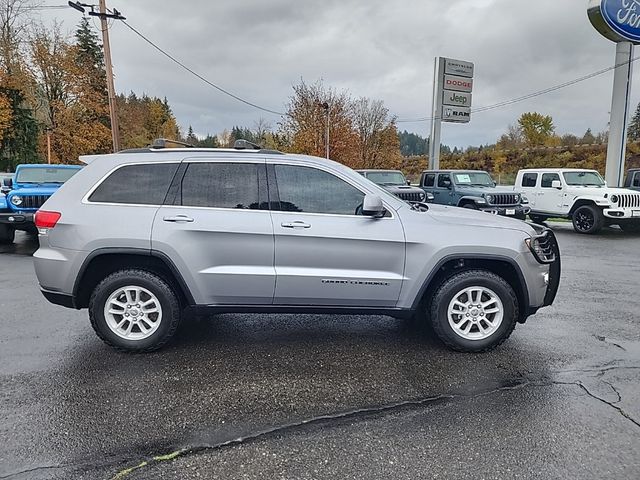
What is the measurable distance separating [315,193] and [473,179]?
12.4 m

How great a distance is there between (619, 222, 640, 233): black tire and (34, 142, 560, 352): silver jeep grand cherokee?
12.5m

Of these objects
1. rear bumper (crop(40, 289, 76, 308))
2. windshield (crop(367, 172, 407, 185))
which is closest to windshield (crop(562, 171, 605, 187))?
windshield (crop(367, 172, 407, 185))

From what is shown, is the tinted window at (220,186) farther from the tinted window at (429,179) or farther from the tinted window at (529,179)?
the tinted window at (529,179)

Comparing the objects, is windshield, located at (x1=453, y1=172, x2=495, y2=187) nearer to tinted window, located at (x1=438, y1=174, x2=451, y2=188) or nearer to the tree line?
tinted window, located at (x1=438, y1=174, x2=451, y2=188)

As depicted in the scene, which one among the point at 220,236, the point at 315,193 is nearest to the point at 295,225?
the point at 315,193

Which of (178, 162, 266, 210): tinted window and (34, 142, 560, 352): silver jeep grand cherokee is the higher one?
(178, 162, 266, 210): tinted window

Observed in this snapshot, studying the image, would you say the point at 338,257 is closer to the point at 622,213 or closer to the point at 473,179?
the point at 622,213

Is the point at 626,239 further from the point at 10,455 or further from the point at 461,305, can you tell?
the point at 10,455

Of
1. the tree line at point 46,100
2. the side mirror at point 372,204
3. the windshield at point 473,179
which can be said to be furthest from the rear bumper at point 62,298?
the tree line at point 46,100

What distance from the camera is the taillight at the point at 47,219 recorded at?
3852mm

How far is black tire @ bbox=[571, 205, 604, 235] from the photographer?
12805 millimetres

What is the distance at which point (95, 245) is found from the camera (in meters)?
3.79

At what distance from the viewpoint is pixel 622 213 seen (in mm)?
12500

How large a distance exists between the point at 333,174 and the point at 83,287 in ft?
8.17
